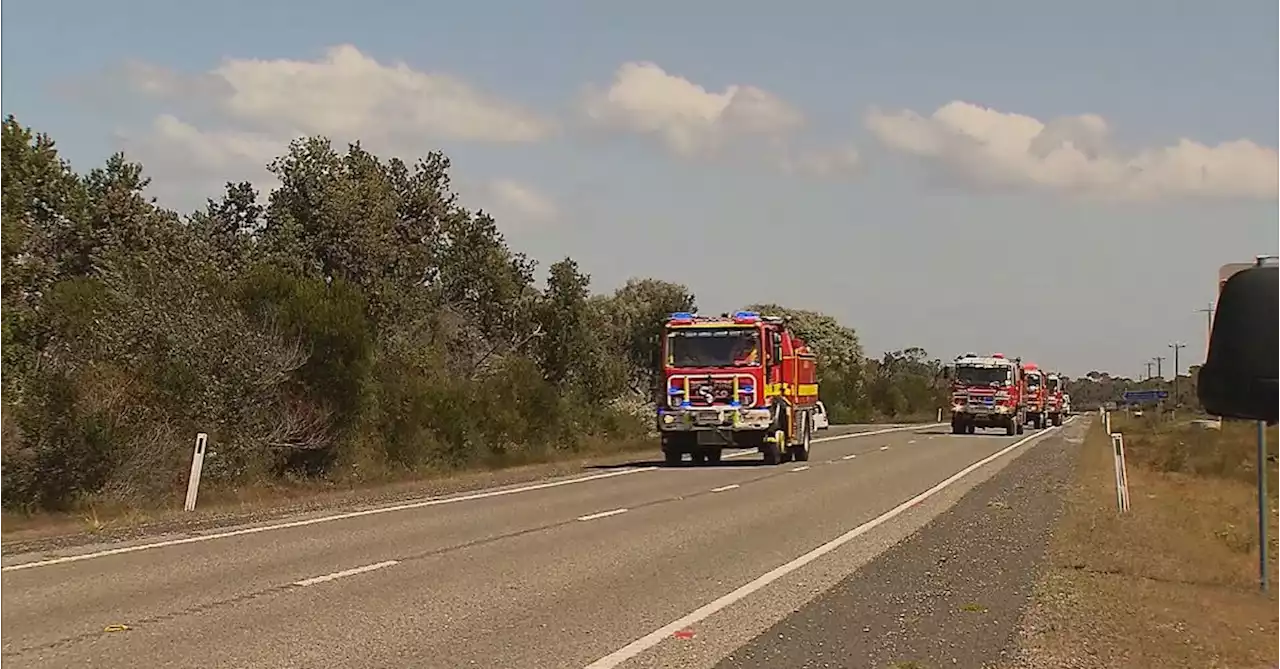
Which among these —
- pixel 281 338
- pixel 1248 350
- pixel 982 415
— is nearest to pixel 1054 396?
pixel 982 415

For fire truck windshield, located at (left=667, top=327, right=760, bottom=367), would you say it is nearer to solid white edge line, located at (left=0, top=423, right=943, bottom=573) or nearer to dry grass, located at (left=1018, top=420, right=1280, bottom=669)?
solid white edge line, located at (left=0, top=423, right=943, bottom=573)

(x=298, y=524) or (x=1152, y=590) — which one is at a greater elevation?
(x=298, y=524)

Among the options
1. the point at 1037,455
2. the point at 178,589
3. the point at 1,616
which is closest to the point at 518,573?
the point at 178,589

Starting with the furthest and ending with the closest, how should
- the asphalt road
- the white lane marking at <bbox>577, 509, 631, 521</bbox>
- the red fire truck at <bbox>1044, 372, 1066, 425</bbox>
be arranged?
the red fire truck at <bbox>1044, 372, 1066, 425</bbox>, the white lane marking at <bbox>577, 509, 631, 521</bbox>, the asphalt road

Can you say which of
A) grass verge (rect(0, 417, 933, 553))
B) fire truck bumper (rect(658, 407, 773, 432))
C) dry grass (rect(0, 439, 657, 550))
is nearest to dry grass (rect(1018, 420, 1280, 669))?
fire truck bumper (rect(658, 407, 773, 432))

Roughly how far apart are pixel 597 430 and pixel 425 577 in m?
32.8

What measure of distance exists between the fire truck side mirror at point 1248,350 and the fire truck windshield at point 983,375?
56394mm

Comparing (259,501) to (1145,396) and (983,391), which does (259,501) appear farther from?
(1145,396)

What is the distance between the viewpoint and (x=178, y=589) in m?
12.4

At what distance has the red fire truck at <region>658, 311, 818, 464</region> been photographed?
3341 centimetres

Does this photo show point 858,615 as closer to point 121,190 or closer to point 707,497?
point 707,497

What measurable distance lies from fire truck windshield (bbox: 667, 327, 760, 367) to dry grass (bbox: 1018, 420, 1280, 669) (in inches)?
315

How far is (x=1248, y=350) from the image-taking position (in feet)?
11.1

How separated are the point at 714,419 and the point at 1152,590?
19.8 meters
